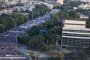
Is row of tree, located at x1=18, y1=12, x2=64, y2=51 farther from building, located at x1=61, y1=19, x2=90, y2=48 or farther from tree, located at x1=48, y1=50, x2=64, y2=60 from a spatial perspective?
tree, located at x1=48, y1=50, x2=64, y2=60

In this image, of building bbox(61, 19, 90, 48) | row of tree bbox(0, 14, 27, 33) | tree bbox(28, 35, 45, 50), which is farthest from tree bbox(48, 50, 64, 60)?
row of tree bbox(0, 14, 27, 33)

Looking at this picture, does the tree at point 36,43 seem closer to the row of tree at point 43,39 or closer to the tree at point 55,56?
the row of tree at point 43,39

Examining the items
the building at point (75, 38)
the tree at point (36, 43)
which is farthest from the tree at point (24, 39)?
the building at point (75, 38)

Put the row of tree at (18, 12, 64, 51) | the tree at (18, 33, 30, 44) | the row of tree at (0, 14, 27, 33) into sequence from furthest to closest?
the row of tree at (0, 14, 27, 33)
the tree at (18, 33, 30, 44)
the row of tree at (18, 12, 64, 51)

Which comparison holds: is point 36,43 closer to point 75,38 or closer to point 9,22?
point 75,38

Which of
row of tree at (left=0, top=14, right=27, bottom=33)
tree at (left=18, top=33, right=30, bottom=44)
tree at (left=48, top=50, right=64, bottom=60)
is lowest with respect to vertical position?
row of tree at (left=0, top=14, right=27, bottom=33)

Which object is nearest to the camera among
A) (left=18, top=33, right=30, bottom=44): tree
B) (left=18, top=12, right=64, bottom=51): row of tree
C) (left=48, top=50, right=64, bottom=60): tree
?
(left=48, top=50, right=64, bottom=60): tree

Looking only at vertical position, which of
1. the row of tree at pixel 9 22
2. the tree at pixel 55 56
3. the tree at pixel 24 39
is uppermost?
the tree at pixel 55 56

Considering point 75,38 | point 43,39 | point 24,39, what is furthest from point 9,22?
point 75,38

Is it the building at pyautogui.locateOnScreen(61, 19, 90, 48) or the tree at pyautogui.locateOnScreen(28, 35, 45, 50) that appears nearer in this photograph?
the tree at pyautogui.locateOnScreen(28, 35, 45, 50)

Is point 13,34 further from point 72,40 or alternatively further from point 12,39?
point 72,40

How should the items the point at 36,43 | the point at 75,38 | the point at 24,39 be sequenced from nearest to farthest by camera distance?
the point at 36,43 → the point at 75,38 → the point at 24,39
